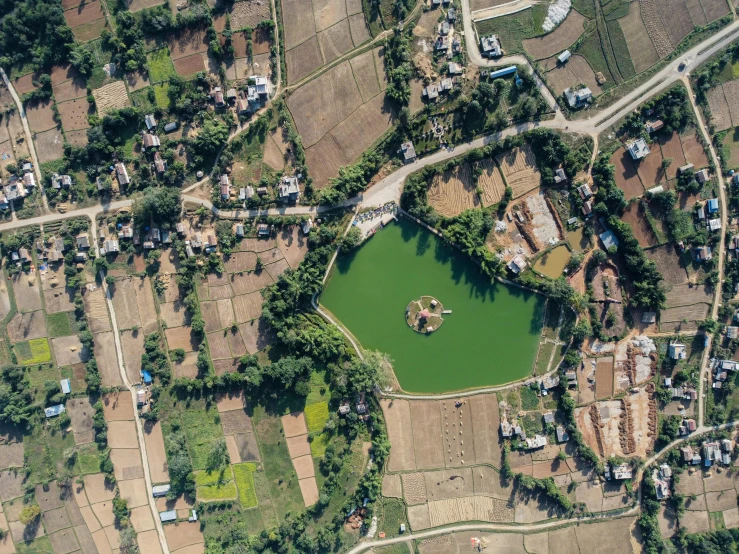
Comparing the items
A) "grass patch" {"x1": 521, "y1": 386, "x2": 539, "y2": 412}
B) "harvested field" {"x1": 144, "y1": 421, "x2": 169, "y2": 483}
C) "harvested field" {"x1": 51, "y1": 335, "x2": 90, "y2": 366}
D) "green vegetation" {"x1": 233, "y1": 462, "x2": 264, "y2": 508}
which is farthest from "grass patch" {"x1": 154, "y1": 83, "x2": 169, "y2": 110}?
"grass patch" {"x1": 521, "y1": 386, "x2": 539, "y2": 412}

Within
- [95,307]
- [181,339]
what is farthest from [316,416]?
[95,307]

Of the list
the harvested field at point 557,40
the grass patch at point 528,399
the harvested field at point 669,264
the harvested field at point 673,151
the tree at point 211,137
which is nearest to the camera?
the tree at point 211,137

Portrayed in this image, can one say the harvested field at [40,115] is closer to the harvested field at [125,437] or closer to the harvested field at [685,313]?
the harvested field at [125,437]

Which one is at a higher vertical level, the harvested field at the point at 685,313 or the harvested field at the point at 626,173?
→ the harvested field at the point at 626,173

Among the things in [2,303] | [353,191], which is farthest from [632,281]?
[2,303]

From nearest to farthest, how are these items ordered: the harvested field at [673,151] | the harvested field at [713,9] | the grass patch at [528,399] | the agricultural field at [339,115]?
the harvested field at [713,9], the harvested field at [673,151], the agricultural field at [339,115], the grass patch at [528,399]

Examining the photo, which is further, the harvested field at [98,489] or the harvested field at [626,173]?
the harvested field at [98,489]

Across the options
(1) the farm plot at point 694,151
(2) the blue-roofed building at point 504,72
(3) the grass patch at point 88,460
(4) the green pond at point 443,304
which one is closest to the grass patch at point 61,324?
(3) the grass patch at point 88,460
